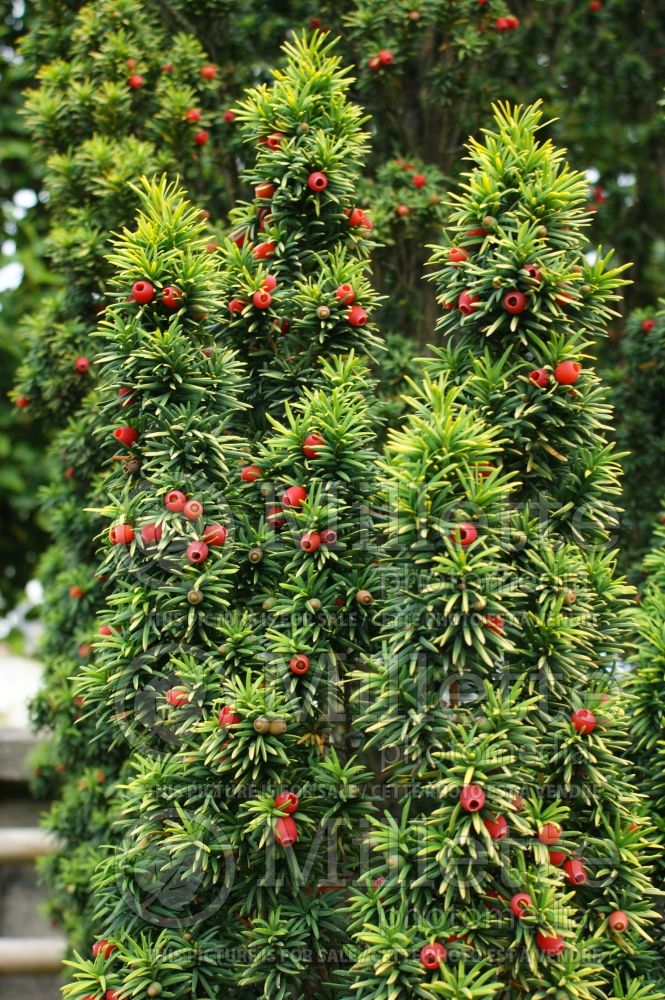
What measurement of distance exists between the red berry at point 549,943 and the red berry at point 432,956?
0.19m

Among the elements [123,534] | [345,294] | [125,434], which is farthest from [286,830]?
[345,294]

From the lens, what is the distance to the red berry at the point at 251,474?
2062mm

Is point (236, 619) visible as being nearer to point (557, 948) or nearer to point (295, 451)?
point (295, 451)

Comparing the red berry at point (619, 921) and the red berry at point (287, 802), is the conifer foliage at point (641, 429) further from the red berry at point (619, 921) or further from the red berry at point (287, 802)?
the red berry at point (287, 802)

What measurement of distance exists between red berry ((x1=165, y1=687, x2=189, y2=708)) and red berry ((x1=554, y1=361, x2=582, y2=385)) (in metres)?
0.98

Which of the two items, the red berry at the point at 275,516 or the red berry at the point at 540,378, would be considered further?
the red berry at the point at 275,516

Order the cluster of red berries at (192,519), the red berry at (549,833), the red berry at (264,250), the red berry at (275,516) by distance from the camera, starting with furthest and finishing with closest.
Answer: the red berry at (264,250) < the red berry at (275,516) < the cluster of red berries at (192,519) < the red berry at (549,833)

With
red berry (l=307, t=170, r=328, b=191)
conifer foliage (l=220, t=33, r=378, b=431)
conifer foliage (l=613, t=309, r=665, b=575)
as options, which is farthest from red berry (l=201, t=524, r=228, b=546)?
conifer foliage (l=613, t=309, r=665, b=575)

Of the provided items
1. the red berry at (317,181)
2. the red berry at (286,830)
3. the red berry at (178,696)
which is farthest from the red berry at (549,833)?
the red berry at (317,181)

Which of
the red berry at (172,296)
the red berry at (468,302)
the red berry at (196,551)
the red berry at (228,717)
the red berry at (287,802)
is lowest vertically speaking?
the red berry at (287,802)

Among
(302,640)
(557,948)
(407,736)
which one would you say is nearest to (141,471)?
(302,640)

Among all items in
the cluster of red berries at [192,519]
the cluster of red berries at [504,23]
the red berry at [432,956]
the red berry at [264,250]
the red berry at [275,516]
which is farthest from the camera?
the cluster of red berries at [504,23]

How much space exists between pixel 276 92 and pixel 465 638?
4.36 ft

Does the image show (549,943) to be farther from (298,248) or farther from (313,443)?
(298,248)
